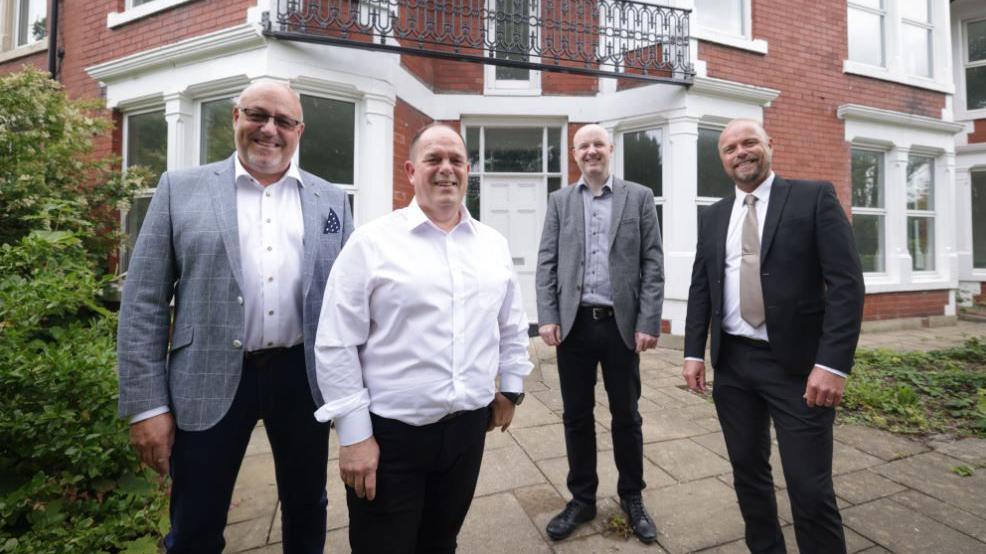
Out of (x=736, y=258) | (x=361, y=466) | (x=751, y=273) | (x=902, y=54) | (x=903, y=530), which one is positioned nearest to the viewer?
(x=361, y=466)

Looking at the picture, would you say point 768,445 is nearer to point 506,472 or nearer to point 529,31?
point 506,472

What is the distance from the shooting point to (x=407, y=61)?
6105 mm

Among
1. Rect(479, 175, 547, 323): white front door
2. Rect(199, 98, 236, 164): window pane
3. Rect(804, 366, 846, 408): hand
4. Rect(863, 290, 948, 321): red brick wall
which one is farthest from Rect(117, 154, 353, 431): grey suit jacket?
Rect(863, 290, 948, 321): red brick wall

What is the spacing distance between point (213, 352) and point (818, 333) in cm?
220

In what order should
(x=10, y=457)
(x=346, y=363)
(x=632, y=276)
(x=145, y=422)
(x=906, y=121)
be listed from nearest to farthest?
1. (x=346, y=363)
2. (x=145, y=422)
3. (x=10, y=457)
4. (x=632, y=276)
5. (x=906, y=121)

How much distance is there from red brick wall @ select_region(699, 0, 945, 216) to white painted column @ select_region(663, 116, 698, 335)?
3.25 feet

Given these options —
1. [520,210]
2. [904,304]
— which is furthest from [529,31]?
[904,304]

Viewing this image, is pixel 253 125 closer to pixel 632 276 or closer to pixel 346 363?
pixel 346 363

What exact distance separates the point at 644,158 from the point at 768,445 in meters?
5.47

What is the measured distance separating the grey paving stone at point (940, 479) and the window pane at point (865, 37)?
7134 mm

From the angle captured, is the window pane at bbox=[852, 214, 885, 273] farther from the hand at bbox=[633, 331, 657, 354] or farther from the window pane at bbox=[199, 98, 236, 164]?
the window pane at bbox=[199, 98, 236, 164]

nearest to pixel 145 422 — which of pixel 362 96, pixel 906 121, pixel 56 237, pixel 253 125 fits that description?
pixel 253 125

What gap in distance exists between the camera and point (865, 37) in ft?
25.8

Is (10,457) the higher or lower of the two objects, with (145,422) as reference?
lower
